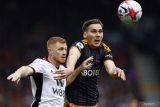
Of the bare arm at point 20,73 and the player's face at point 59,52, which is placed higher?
the player's face at point 59,52

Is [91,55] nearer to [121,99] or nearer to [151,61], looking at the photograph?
[121,99]

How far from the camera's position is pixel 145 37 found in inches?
623

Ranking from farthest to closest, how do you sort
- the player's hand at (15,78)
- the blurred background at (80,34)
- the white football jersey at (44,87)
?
1. the blurred background at (80,34)
2. the white football jersey at (44,87)
3. the player's hand at (15,78)

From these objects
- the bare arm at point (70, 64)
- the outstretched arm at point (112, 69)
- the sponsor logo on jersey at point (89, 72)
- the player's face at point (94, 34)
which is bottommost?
the sponsor logo on jersey at point (89, 72)

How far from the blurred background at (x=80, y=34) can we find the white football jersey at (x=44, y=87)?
6948 mm

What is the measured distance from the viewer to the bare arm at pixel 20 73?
6.10 m

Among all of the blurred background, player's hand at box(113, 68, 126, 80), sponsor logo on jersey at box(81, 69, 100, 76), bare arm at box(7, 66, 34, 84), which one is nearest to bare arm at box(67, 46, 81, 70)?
sponsor logo on jersey at box(81, 69, 100, 76)

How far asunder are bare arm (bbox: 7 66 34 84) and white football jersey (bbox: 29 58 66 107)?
11.5 inches

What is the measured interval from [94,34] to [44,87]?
119 centimetres

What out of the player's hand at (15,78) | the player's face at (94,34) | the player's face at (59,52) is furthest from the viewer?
the player's face at (94,34)

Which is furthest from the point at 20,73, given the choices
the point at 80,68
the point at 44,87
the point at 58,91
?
the point at 80,68

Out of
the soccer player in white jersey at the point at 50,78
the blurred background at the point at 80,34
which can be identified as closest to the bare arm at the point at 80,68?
the soccer player in white jersey at the point at 50,78

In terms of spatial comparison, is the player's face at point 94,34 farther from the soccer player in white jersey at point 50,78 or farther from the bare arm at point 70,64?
the soccer player in white jersey at point 50,78

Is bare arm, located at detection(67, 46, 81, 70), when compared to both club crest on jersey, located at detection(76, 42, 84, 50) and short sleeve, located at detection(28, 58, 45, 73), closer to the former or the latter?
club crest on jersey, located at detection(76, 42, 84, 50)
